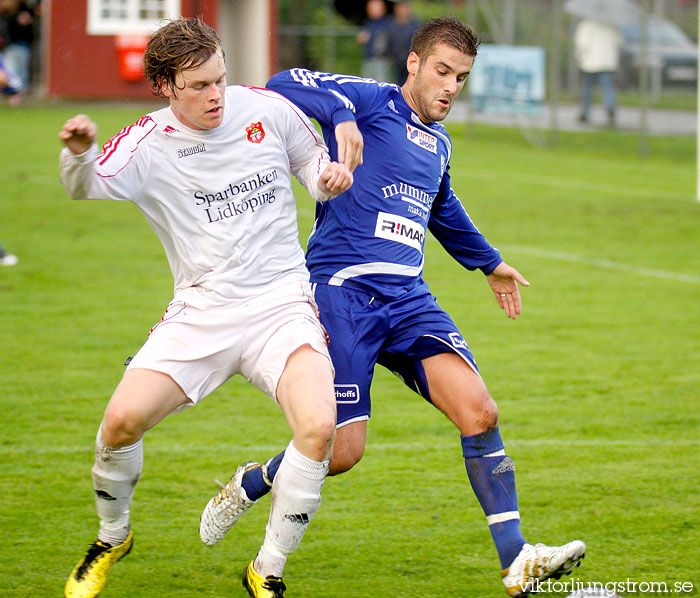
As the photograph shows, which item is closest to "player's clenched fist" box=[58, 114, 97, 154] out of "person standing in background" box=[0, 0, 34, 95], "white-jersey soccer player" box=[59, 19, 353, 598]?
"white-jersey soccer player" box=[59, 19, 353, 598]

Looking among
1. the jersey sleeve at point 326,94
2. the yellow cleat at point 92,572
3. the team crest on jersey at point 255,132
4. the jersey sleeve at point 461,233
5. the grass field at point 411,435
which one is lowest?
the grass field at point 411,435

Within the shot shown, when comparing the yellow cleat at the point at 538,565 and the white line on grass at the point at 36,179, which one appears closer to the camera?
the yellow cleat at the point at 538,565

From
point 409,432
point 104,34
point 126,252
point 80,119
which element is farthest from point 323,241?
point 104,34

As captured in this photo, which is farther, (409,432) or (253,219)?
(409,432)

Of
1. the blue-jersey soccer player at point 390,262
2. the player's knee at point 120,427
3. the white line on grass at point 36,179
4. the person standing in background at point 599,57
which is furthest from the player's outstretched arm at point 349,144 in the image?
the person standing in background at point 599,57

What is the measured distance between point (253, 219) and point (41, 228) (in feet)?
27.5

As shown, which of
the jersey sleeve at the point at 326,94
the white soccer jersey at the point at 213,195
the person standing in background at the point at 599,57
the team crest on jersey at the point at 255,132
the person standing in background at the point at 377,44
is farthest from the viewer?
the person standing in background at the point at 377,44

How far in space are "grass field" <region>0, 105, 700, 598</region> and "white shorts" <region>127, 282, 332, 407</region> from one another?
2.69 feet

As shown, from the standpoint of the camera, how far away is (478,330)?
8.02 m

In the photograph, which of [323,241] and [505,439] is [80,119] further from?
[505,439]

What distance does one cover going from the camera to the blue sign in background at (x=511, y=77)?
65.2ft

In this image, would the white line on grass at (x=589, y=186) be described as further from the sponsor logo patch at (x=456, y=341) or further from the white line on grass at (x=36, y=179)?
the sponsor logo patch at (x=456, y=341)

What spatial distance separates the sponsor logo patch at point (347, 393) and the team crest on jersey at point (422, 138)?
103 centimetres

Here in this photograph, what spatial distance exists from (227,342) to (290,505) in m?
0.61
